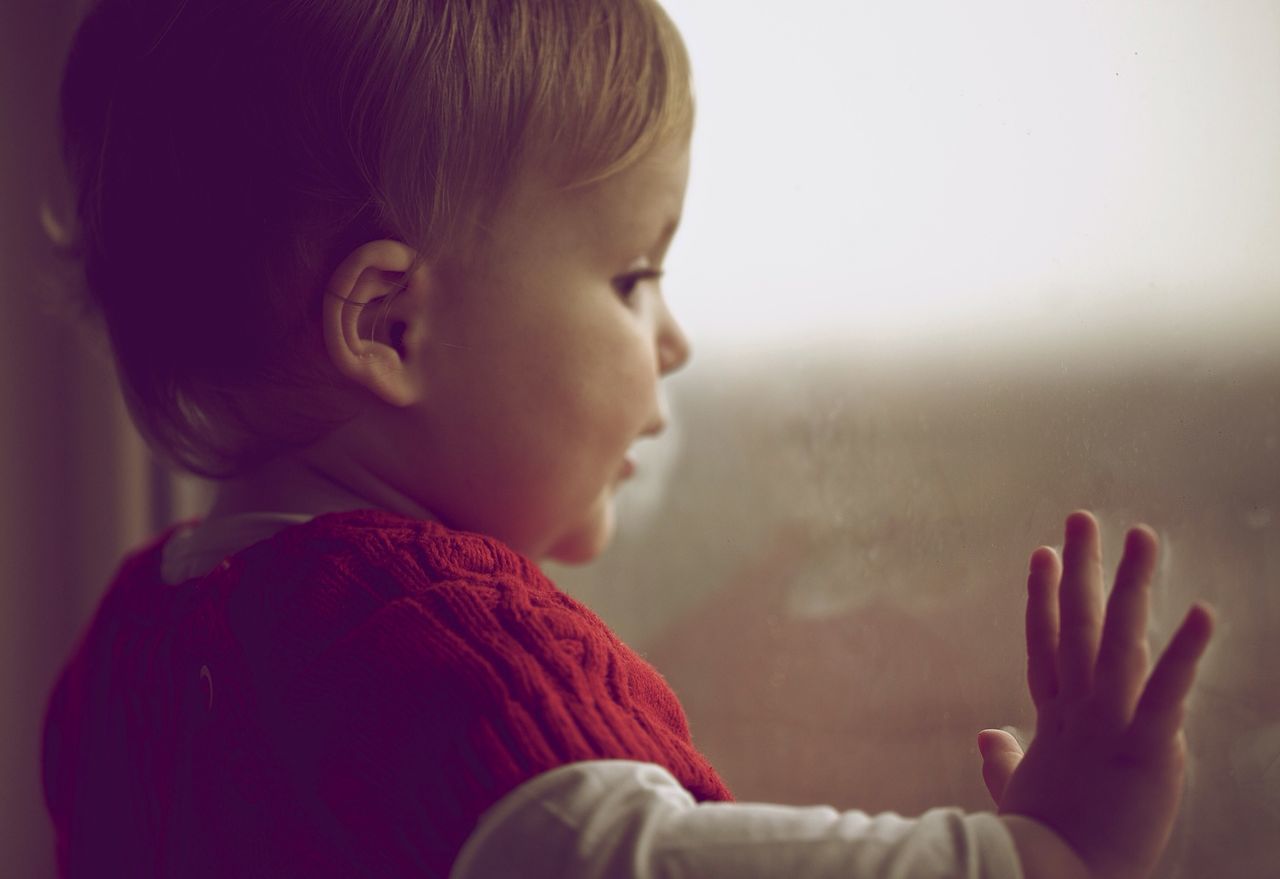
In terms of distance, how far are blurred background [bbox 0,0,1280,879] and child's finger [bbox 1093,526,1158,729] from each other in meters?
0.08

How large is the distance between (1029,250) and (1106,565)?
167 mm

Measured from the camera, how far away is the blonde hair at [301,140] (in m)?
0.64

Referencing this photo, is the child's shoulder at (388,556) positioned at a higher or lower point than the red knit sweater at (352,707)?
higher

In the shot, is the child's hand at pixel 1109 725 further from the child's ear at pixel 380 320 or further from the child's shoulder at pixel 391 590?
the child's ear at pixel 380 320

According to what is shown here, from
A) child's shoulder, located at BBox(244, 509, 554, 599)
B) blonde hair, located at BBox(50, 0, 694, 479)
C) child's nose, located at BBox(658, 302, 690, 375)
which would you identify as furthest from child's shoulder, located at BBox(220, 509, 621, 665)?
child's nose, located at BBox(658, 302, 690, 375)

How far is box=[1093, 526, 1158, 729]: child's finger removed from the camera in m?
0.47

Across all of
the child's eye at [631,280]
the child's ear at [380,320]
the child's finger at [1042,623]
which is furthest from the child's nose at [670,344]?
the child's finger at [1042,623]

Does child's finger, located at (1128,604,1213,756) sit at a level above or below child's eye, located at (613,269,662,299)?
below

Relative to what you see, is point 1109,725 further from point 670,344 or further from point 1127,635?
point 670,344

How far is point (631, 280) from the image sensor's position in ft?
2.35

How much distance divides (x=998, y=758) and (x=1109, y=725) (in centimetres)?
11

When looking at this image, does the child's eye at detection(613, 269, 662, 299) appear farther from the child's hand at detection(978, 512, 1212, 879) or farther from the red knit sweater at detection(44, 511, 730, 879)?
the child's hand at detection(978, 512, 1212, 879)

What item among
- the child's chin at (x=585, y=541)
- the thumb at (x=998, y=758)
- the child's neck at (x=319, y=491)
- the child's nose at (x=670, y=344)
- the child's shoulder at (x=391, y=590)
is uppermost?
the child's nose at (x=670, y=344)

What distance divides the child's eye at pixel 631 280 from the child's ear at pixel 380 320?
0.12 m
